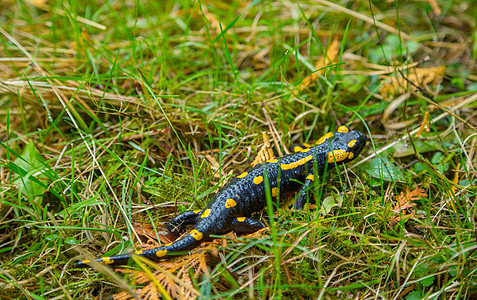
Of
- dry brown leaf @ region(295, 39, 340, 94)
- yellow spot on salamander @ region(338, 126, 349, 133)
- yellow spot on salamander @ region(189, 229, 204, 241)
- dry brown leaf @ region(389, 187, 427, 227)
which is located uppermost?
dry brown leaf @ region(295, 39, 340, 94)

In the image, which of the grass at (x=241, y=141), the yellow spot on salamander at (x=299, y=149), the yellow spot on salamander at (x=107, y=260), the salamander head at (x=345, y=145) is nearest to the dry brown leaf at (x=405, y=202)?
the grass at (x=241, y=141)

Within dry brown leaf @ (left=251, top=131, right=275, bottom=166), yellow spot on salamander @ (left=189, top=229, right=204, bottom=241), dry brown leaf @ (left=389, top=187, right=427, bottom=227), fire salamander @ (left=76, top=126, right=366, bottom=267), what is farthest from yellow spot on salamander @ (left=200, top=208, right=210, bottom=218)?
dry brown leaf @ (left=389, top=187, right=427, bottom=227)

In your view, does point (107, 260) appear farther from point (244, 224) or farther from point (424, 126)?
point (424, 126)

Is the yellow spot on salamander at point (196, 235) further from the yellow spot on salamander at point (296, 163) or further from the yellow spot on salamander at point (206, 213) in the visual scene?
the yellow spot on salamander at point (296, 163)

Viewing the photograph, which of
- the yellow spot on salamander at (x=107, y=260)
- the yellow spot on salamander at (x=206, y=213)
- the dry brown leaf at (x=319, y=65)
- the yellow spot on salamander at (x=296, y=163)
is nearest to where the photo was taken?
the yellow spot on salamander at (x=107, y=260)

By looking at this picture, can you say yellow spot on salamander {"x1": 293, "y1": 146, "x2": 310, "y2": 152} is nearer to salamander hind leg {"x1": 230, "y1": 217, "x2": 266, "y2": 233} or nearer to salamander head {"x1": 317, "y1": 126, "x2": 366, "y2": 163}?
salamander head {"x1": 317, "y1": 126, "x2": 366, "y2": 163}

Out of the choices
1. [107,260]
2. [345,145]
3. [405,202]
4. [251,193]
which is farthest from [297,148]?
[107,260]

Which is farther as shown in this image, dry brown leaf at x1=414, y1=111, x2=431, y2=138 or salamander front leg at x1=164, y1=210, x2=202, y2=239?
dry brown leaf at x1=414, y1=111, x2=431, y2=138
